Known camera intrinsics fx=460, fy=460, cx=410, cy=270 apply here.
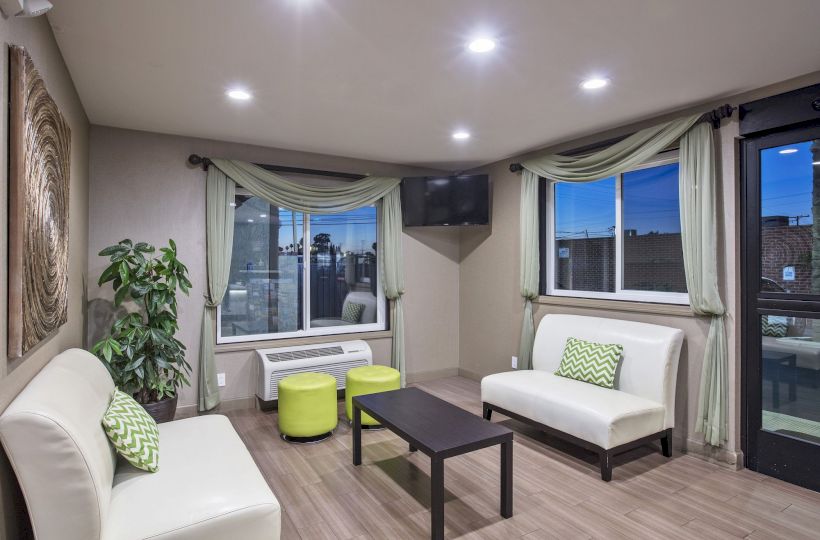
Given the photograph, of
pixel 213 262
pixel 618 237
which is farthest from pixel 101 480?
pixel 618 237

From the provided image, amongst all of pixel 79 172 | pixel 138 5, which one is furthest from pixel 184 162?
pixel 138 5

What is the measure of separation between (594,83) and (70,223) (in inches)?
133

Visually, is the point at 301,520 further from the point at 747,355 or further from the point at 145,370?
the point at 747,355

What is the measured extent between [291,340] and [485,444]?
270 centimetres

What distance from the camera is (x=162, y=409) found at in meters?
3.44

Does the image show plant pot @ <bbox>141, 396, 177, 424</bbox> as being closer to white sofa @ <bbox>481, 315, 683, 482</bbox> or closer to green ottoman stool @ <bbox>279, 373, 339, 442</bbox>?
green ottoman stool @ <bbox>279, 373, 339, 442</bbox>

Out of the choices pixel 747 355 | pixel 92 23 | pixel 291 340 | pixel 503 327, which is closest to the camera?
pixel 92 23

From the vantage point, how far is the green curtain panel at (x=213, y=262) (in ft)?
13.5

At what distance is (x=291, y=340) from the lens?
4648 millimetres

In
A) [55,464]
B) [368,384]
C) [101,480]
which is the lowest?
[368,384]

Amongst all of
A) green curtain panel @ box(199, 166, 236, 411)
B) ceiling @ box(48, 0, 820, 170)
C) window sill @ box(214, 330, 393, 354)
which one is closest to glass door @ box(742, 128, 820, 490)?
ceiling @ box(48, 0, 820, 170)

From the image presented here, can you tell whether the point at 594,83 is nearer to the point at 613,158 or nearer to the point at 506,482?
the point at 613,158

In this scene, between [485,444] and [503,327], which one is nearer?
[485,444]

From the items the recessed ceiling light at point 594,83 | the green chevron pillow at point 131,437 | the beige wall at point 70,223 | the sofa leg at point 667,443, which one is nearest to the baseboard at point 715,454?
the sofa leg at point 667,443
